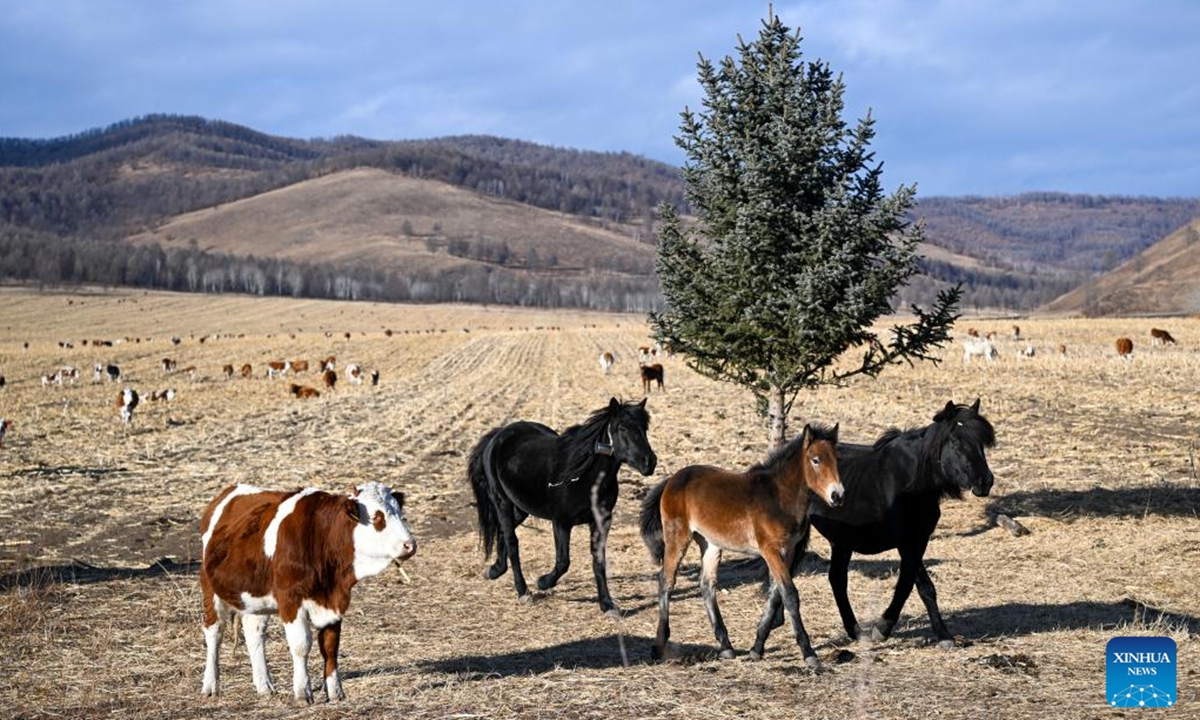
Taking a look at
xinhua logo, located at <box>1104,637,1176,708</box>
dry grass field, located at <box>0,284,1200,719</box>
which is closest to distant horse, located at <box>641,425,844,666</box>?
dry grass field, located at <box>0,284,1200,719</box>

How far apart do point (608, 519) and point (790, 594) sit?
146 inches

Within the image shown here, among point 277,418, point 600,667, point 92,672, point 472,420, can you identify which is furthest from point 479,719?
point 277,418

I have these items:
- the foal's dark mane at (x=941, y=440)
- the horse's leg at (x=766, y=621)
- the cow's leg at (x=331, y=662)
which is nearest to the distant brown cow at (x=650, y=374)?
the foal's dark mane at (x=941, y=440)

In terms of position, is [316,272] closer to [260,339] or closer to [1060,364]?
[260,339]

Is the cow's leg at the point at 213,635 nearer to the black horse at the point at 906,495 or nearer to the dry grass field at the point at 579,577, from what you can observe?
the dry grass field at the point at 579,577

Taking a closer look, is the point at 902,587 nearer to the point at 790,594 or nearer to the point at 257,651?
the point at 790,594

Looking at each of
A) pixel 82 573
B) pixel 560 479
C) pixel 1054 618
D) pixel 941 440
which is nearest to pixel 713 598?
pixel 941 440

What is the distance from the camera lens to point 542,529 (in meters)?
18.2

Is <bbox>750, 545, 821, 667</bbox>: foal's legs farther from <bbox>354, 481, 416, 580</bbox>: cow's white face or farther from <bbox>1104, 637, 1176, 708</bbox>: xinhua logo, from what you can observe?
<bbox>354, 481, 416, 580</bbox>: cow's white face

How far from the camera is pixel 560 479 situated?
43.3 ft

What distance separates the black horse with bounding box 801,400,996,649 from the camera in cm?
1075

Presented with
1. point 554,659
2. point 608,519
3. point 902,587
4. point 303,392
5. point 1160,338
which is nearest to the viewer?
point 554,659

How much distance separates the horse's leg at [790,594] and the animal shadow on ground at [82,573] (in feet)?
25.5

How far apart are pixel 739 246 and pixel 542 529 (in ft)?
22.0
